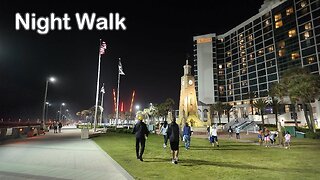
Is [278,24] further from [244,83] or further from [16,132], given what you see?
[16,132]

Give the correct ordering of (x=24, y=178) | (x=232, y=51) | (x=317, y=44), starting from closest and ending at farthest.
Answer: (x=24, y=178) < (x=317, y=44) < (x=232, y=51)

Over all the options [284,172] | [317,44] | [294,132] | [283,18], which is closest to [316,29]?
[317,44]

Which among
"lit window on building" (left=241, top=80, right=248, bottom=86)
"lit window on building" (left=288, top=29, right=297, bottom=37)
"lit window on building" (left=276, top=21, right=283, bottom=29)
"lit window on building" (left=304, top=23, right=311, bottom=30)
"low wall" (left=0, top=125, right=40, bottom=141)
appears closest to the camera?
"low wall" (left=0, top=125, right=40, bottom=141)

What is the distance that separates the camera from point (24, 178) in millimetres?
7582

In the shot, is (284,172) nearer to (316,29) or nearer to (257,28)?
(316,29)

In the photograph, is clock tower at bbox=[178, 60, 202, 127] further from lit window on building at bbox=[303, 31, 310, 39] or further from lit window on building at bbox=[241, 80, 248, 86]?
lit window on building at bbox=[241, 80, 248, 86]

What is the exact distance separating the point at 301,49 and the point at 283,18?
16.0 metres

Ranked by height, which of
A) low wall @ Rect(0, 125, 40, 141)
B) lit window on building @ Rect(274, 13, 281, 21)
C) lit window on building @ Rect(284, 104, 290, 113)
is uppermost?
lit window on building @ Rect(274, 13, 281, 21)

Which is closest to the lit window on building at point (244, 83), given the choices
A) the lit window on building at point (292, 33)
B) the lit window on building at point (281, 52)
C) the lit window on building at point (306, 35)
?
the lit window on building at point (281, 52)

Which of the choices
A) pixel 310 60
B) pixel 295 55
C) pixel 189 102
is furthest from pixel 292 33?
pixel 189 102

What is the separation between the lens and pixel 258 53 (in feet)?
330

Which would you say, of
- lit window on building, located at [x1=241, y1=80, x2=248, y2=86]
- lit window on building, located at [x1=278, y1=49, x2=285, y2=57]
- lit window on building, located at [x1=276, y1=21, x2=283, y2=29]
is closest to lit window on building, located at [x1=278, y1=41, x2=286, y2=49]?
lit window on building, located at [x1=278, y1=49, x2=285, y2=57]

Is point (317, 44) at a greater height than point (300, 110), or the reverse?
point (317, 44)

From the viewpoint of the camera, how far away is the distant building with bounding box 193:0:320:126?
8006 cm
